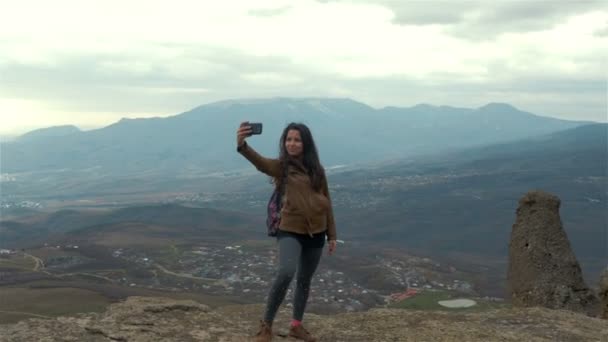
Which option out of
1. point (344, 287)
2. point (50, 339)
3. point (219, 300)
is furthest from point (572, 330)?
point (344, 287)

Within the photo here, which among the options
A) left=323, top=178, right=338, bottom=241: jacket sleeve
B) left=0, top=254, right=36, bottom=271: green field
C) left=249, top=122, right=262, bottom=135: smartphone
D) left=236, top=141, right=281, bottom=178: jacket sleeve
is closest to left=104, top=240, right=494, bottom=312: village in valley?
left=0, top=254, right=36, bottom=271: green field

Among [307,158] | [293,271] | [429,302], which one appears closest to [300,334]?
[293,271]

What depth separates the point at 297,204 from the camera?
35.2 feet

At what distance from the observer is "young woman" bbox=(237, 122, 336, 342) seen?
10.7 metres

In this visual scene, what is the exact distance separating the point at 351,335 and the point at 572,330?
6.05 meters

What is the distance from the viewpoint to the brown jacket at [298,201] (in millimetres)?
10727

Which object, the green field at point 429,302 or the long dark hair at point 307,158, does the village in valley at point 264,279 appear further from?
the long dark hair at point 307,158

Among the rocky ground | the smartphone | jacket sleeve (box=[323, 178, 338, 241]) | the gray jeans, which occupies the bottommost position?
the rocky ground

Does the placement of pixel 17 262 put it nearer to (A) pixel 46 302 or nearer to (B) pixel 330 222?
(A) pixel 46 302

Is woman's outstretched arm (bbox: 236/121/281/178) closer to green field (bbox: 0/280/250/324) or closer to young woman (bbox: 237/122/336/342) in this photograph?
young woman (bbox: 237/122/336/342)

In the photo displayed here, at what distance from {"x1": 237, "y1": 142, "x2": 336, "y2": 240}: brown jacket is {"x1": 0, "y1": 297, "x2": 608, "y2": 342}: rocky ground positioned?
9.03ft

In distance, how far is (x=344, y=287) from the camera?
5861 inches

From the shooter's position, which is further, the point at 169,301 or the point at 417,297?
the point at 417,297

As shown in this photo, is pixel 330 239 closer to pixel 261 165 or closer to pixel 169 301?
pixel 261 165
